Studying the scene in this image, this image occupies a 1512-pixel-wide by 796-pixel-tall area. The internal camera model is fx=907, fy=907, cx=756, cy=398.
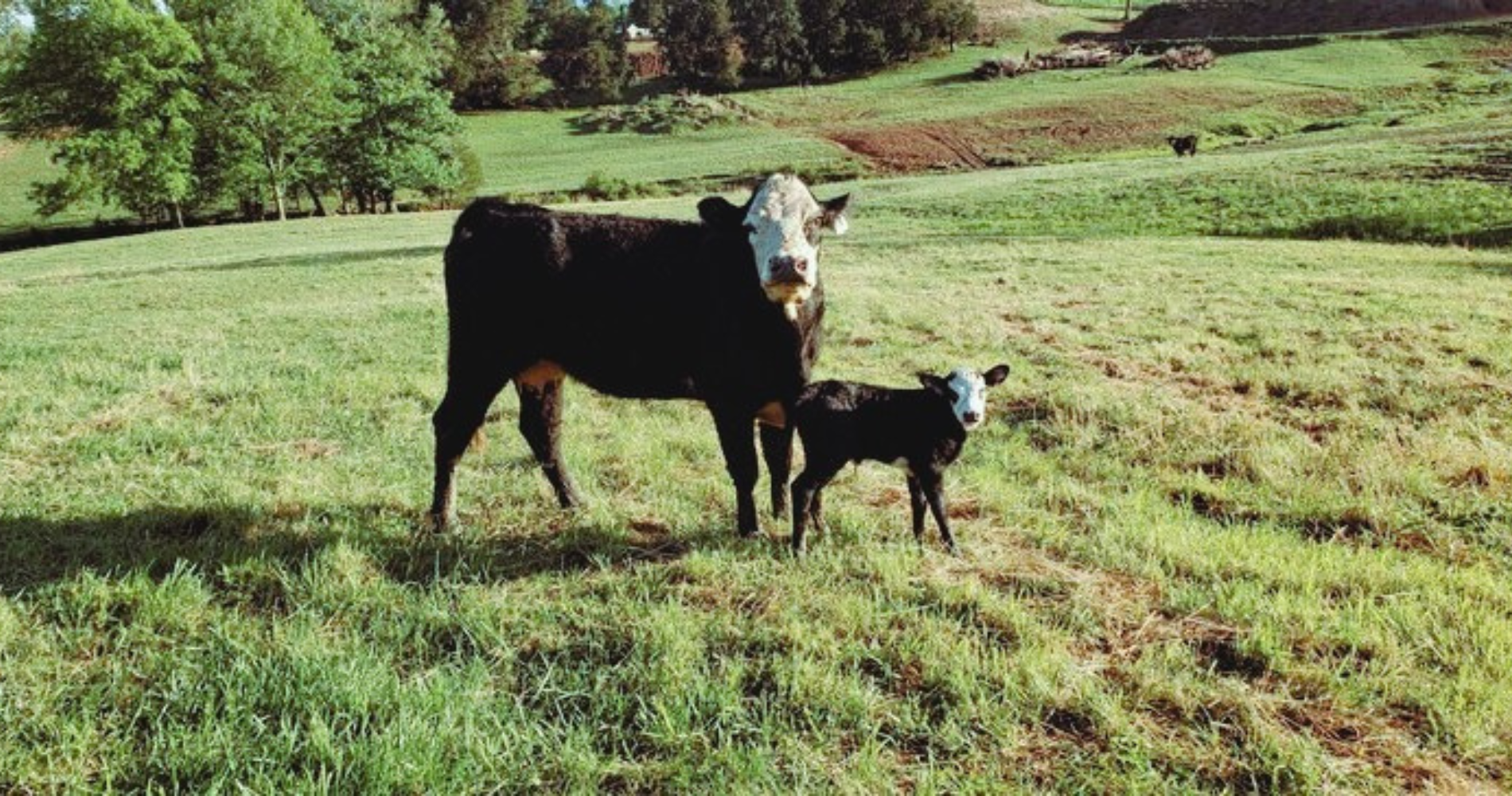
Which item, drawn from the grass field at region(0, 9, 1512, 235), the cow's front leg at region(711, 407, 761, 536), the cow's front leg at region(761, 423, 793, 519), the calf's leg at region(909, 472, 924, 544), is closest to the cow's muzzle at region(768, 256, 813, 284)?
the cow's front leg at region(711, 407, 761, 536)

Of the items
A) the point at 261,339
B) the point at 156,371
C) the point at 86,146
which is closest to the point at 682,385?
the point at 156,371

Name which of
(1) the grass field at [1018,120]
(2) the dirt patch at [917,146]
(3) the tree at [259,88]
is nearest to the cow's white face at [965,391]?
(1) the grass field at [1018,120]

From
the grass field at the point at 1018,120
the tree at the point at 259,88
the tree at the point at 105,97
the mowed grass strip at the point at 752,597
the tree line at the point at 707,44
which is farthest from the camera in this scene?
the tree line at the point at 707,44

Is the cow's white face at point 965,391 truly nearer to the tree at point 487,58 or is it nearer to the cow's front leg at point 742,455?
the cow's front leg at point 742,455

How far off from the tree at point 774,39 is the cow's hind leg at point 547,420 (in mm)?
86052

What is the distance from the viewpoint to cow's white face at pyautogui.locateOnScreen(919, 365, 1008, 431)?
15.8 ft

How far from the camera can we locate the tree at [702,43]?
291ft

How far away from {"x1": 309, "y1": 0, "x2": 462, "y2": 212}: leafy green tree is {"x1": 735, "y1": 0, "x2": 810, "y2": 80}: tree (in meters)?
43.1

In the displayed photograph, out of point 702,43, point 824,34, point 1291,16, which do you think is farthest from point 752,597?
point 1291,16

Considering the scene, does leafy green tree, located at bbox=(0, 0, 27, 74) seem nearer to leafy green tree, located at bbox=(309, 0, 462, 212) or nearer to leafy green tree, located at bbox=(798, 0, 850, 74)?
leafy green tree, located at bbox=(309, 0, 462, 212)

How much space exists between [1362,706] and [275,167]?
1934 inches

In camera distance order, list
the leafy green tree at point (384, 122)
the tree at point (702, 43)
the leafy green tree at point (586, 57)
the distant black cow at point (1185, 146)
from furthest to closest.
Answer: the tree at point (702, 43), the leafy green tree at point (586, 57), the leafy green tree at point (384, 122), the distant black cow at point (1185, 146)

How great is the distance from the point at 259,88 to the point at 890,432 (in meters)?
47.6

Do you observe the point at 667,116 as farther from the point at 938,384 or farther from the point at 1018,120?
the point at 938,384
